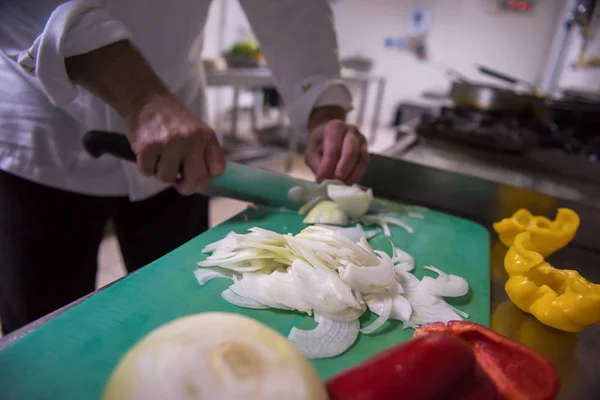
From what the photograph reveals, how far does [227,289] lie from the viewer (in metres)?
0.54

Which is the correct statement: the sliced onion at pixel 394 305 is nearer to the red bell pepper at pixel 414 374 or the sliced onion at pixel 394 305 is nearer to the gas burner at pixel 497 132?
the red bell pepper at pixel 414 374

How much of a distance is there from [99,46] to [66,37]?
0.14ft

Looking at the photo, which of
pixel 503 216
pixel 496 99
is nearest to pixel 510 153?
pixel 503 216

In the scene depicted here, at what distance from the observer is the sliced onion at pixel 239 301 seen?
0.51 meters

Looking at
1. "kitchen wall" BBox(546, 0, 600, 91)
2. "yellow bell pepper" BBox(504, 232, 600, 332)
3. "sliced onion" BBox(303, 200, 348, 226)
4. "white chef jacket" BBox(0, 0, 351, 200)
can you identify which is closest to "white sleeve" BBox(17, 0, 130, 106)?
"white chef jacket" BBox(0, 0, 351, 200)

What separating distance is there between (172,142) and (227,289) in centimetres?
23

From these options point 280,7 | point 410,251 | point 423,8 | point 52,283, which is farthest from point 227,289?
point 423,8

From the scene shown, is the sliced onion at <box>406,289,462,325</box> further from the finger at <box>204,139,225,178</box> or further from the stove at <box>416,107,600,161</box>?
the stove at <box>416,107,600,161</box>

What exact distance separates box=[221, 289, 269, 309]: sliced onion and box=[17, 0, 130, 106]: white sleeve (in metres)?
0.40

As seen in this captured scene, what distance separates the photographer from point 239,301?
0.52m

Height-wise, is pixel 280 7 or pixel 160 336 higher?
pixel 280 7

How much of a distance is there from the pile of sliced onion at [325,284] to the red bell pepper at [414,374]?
0.43 feet

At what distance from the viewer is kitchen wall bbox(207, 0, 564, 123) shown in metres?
4.73

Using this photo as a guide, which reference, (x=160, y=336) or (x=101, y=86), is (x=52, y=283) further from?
(x=160, y=336)
